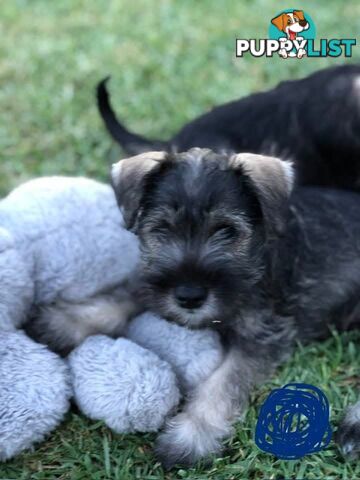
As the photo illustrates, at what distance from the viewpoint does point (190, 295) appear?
2.72 meters

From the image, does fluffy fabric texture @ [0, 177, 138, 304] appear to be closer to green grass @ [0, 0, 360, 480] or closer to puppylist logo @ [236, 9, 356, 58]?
green grass @ [0, 0, 360, 480]

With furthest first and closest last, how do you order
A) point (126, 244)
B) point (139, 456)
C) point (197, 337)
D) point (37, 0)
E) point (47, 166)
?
point (37, 0)
point (47, 166)
point (126, 244)
point (197, 337)
point (139, 456)

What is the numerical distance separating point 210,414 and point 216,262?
57 cm

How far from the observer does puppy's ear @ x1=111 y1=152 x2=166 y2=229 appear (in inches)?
114

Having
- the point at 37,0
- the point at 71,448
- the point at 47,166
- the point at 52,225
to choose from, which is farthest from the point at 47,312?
the point at 37,0

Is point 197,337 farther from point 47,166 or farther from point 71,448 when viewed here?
point 47,166

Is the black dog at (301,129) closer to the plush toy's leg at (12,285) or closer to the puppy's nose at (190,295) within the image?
the plush toy's leg at (12,285)

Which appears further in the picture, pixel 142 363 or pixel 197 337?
pixel 197 337

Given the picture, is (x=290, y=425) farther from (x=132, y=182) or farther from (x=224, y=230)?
(x=132, y=182)

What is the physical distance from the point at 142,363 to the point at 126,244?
643 millimetres

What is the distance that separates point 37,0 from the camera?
634cm

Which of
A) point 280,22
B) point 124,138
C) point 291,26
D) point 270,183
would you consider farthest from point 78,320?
point 280,22

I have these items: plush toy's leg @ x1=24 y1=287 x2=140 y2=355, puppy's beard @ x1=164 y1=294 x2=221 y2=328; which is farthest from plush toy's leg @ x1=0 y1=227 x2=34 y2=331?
puppy's beard @ x1=164 y1=294 x2=221 y2=328

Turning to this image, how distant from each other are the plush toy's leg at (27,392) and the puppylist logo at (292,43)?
7.97 feet
